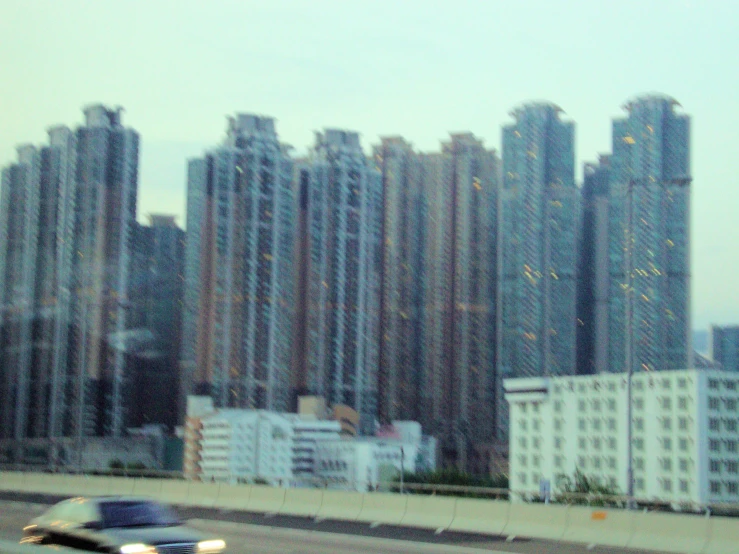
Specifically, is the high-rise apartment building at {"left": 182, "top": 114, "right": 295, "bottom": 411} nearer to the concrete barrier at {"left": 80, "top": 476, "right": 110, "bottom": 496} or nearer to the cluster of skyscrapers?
the cluster of skyscrapers

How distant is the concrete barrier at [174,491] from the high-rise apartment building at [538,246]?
104959 millimetres

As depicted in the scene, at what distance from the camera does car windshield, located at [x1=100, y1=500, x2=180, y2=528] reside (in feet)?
44.6

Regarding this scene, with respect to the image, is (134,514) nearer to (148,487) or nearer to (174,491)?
(174,491)

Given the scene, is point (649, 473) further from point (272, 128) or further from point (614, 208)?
point (272, 128)

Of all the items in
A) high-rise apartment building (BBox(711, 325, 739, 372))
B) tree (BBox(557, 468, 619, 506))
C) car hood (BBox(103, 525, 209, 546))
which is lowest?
tree (BBox(557, 468, 619, 506))

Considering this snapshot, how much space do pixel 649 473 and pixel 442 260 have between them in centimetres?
4797

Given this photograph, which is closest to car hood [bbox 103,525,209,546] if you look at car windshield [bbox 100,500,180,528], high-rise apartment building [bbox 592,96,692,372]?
car windshield [bbox 100,500,180,528]

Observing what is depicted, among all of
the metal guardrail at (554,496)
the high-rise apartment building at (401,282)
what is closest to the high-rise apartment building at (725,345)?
the high-rise apartment building at (401,282)

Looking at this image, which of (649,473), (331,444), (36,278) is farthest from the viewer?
(331,444)

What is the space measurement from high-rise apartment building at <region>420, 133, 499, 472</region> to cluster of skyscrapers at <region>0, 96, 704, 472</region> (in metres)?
0.26

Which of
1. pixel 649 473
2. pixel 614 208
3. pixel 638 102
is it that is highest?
pixel 638 102

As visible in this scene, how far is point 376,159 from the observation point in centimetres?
14525

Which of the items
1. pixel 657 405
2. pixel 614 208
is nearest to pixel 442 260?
pixel 614 208

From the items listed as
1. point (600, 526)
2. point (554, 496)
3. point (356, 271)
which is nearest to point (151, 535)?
point (600, 526)
